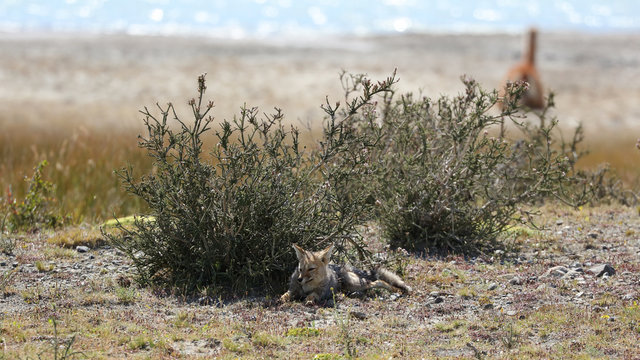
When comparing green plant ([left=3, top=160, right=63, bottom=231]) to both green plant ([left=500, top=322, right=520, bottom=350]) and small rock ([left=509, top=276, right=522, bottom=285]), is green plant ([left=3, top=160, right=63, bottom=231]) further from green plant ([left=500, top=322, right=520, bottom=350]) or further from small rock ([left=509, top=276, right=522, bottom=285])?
green plant ([left=500, top=322, right=520, bottom=350])

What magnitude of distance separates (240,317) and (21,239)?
402 centimetres

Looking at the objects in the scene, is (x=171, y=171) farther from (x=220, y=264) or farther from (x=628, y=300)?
(x=628, y=300)

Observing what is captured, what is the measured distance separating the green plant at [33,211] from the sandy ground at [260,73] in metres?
9.50

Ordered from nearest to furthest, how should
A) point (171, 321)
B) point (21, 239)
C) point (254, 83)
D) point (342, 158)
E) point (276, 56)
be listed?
point (171, 321) → point (342, 158) → point (21, 239) → point (254, 83) → point (276, 56)

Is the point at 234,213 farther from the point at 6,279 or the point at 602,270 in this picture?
the point at 602,270

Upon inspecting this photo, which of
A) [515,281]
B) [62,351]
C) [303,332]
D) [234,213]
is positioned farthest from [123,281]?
[515,281]

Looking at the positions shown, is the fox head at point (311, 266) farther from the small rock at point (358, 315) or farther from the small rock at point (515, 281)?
the small rock at point (515, 281)

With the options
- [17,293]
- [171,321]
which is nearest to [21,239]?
[17,293]

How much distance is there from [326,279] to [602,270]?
9.79ft

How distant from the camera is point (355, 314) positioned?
7.06m

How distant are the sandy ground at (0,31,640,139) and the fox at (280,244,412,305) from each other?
12061 millimetres

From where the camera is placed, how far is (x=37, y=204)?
10.7m

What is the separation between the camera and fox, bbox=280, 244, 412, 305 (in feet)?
23.7

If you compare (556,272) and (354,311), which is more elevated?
(354,311)
